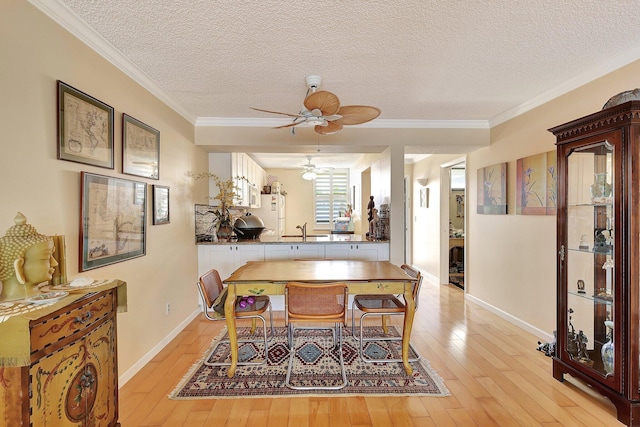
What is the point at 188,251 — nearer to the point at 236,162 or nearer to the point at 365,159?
the point at 236,162

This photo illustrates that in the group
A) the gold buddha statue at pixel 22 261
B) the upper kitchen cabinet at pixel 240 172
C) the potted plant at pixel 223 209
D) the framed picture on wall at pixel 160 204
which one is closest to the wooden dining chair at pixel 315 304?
the gold buddha statue at pixel 22 261

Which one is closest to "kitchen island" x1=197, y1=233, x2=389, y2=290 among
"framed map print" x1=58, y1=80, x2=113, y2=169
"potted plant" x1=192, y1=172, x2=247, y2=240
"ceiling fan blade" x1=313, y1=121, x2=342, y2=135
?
"potted plant" x1=192, y1=172, x2=247, y2=240

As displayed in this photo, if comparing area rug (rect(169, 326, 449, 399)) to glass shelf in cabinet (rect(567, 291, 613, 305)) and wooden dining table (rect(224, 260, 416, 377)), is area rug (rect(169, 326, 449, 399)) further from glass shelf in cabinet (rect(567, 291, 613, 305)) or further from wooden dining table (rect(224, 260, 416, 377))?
glass shelf in cabinet (rect(567, 291, 613, 305))

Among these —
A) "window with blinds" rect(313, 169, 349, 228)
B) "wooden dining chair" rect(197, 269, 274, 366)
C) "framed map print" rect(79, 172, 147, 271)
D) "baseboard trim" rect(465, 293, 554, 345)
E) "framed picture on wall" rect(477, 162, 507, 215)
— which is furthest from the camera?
"window with blinds" rect(313, 169, 349, 228)

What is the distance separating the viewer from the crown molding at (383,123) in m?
3.78

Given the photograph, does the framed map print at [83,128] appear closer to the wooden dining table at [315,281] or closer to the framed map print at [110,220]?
the framed map print at [110,220]

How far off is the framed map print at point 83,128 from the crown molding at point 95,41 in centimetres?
36

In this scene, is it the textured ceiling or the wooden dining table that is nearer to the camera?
the textured ceiling

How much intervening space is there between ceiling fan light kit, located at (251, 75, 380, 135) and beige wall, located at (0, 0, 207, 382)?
108 centimetres

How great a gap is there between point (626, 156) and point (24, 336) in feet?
10.2

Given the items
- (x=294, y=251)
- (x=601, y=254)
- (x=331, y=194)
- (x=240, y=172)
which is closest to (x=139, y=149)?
(x=294, y=251)

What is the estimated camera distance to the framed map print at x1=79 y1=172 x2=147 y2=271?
194 centimetres

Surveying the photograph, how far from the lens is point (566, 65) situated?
7.98 feet

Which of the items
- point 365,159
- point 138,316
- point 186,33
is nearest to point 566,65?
point 186,33
